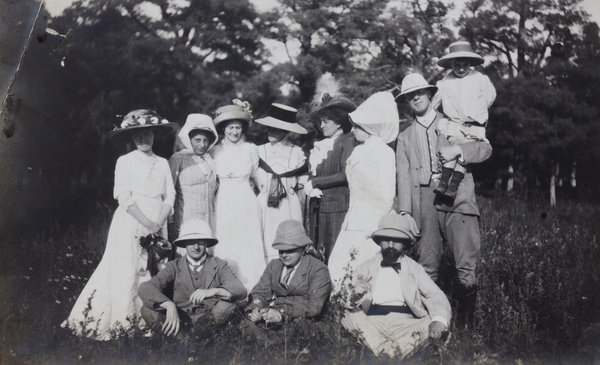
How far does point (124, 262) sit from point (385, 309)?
2.43 meters

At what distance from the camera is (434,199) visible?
17.5 ft

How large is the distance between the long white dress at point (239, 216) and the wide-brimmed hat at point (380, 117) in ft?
3.84

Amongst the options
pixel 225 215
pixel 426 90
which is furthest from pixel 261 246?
pixel 426 90

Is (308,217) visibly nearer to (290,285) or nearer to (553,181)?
(290,285)

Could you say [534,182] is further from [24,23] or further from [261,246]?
[24,23]

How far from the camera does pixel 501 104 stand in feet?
22.2

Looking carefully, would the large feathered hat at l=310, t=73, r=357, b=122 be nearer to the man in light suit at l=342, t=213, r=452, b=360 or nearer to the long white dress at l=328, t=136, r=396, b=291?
the long white dress at l=328, t=136, r=396, b=291

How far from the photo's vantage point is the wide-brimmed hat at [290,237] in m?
4.97

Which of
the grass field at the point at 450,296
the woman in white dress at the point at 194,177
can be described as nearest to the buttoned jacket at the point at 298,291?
the grass field at the point at 450,296

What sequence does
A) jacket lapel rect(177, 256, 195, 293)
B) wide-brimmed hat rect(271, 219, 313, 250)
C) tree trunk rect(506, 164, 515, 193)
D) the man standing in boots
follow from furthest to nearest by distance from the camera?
tree trunk rect(506, 164, 515, 193) < the man standing in boots < jacket lapel rect(177, 256, 195, 293) < wide-brimmed hat rect(271, 219, 313, 250)

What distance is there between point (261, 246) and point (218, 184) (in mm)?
768

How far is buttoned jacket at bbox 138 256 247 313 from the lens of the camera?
5012 mm

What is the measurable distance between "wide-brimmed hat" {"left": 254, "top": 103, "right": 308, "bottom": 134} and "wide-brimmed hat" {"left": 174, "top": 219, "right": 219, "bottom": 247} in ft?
4.66

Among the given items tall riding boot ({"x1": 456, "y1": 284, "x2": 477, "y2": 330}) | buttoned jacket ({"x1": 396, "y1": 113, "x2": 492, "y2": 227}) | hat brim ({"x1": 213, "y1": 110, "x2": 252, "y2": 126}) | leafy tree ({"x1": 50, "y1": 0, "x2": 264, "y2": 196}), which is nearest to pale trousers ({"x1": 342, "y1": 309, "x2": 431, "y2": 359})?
tall riding boot ({"x1": 456, "y1": 284, "x2": 477, "y2": 330})
